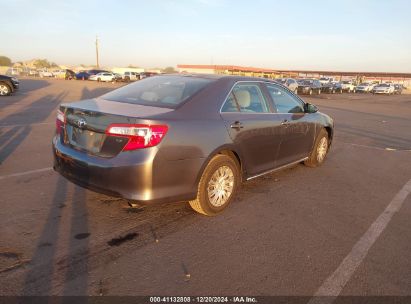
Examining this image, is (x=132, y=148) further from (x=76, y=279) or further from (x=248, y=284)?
(x=248, y=284)

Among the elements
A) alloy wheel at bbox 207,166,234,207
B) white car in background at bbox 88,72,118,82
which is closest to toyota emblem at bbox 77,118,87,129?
alloy wheel at bbox 207,166,234,207

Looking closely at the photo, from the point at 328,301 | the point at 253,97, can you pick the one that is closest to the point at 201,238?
the point at 328,301

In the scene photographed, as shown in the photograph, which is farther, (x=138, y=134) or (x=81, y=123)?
(x=81, y=123)

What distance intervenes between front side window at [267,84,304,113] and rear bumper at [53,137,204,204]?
2.03 meters

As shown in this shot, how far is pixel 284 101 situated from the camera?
5.75 metres

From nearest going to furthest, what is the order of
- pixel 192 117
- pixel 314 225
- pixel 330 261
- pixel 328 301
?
pixel 328 301 → pixel 330 261 → pixel 192 117 → pixel 314 225

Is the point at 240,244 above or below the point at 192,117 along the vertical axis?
below

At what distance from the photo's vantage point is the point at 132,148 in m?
3.58

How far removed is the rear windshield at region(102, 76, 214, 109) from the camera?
427 centimetres

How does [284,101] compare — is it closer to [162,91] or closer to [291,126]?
[291,126]

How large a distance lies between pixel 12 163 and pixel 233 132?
398 centimetres

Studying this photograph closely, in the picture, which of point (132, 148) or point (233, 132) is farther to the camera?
point (233, 132)

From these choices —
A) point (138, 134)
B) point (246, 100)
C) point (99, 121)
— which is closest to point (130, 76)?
point (246, 100)

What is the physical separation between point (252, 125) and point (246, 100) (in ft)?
1.18
